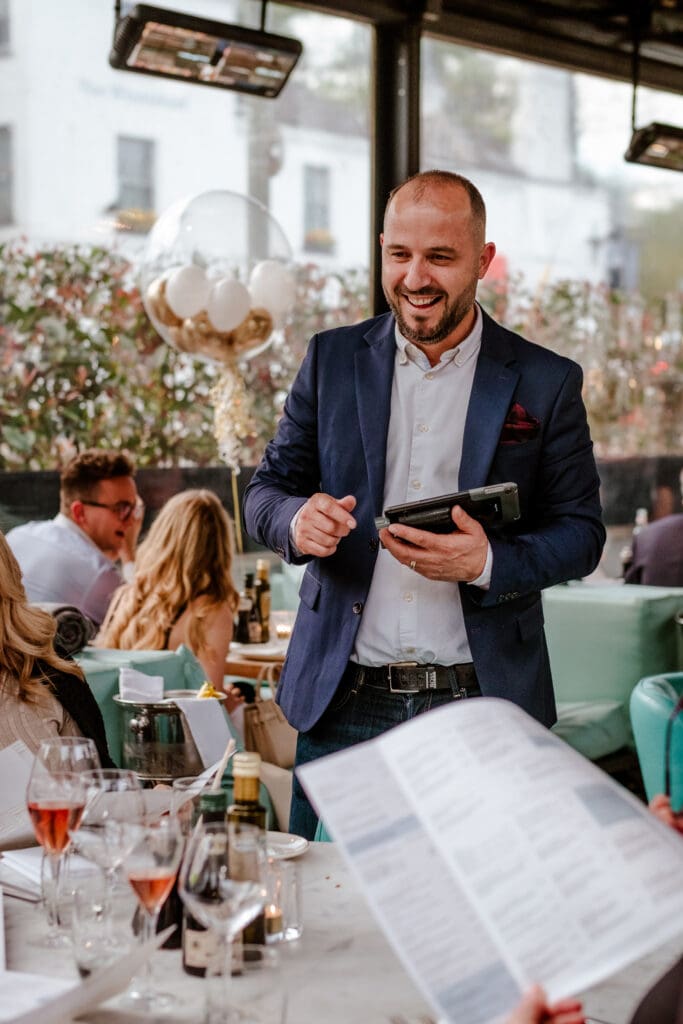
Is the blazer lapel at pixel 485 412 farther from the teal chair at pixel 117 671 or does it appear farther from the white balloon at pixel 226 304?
the white balloon at pixel 226 304

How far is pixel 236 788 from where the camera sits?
4.57 ft

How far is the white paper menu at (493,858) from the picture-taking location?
96cm

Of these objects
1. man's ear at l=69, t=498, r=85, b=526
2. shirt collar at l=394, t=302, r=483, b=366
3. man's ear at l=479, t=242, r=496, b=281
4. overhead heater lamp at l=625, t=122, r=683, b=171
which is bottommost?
man's ear at l=69, t=498, r=85, b=526

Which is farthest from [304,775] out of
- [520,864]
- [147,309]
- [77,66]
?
[77,66]

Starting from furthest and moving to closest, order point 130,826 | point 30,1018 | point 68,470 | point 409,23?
point 409,23, point 68,470, point 130,826, point 30,1018

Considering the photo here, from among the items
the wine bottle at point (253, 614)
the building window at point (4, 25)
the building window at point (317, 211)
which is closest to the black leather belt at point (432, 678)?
the wine bottle at point (253, 614)

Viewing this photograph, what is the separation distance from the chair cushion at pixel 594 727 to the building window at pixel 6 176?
106 inches

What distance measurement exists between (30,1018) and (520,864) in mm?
473

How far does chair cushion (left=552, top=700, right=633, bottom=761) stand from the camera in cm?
452

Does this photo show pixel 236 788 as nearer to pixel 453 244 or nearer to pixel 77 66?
pixel 453 244

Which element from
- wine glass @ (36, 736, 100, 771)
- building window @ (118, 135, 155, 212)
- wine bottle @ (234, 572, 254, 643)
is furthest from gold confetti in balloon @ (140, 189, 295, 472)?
wine glass @ (36, 736, 100, 771)

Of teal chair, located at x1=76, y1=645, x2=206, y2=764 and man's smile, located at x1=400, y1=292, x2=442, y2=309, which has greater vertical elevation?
man's smile, located at x1=400, y1=292, x2=442, y2=309

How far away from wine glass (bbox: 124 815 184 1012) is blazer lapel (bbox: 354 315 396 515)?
107 centimetres

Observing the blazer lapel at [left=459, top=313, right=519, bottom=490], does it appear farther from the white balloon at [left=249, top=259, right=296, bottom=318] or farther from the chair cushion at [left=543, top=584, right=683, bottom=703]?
the chair cushion at [left=543, top=584, right=683, bottom=703]
